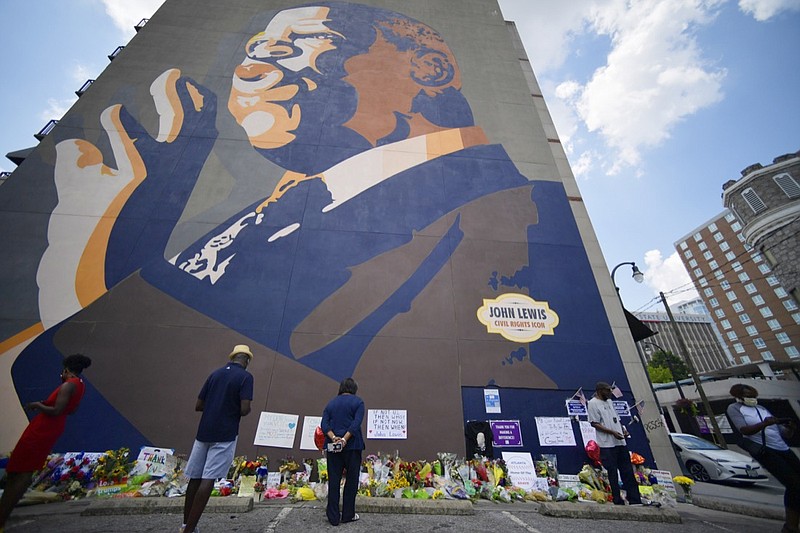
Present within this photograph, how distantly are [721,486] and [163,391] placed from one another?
49.6 feet

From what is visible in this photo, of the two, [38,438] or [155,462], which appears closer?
[38,438]

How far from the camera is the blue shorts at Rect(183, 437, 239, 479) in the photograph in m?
3.12

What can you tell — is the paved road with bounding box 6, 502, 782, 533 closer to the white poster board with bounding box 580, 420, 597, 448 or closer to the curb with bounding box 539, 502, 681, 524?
the curb with bounding box 539, 502, 681, 524

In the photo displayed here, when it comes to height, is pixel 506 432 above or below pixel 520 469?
above

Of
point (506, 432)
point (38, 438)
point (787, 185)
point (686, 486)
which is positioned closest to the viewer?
point (38, 438)

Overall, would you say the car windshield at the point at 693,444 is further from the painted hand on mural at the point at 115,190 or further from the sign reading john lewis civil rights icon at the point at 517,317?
the painted hand on mural at the point at 115,190

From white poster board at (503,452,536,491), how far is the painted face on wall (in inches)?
400

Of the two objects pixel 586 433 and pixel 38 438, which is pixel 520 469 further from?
pixel 38 438

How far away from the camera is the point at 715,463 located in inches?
373

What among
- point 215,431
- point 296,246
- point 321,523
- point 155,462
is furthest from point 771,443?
point 155,462

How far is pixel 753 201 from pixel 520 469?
137ft

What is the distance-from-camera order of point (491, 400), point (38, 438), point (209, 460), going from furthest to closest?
point (491, 400), point (38, 438), point (209, 460)

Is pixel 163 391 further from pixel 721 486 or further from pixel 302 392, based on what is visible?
pixel 721 486

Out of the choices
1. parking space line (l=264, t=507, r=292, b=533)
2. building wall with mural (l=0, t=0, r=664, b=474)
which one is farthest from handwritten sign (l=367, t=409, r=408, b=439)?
parking space line (l=264, t=507, r=292, b=533)
